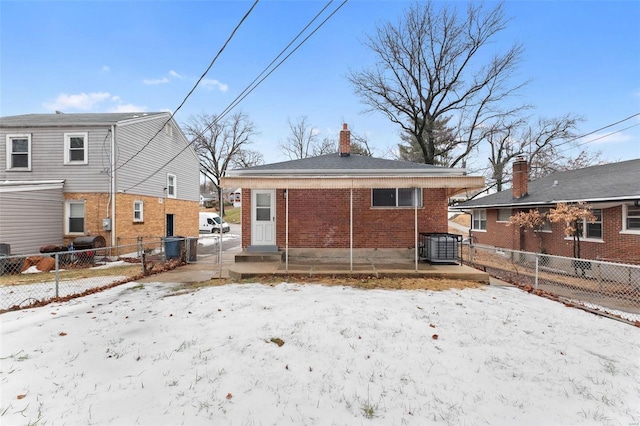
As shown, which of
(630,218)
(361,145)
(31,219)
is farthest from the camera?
(361,145)

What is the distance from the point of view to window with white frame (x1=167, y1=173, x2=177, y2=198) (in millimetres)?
17862

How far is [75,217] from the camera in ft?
→ 44.0

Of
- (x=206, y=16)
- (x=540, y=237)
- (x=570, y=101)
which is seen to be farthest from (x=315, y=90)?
(x=570, y=101)

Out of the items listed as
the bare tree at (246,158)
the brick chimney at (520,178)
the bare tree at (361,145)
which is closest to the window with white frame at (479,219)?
the brick chimney at (520,178)

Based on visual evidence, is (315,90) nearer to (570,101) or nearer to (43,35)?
(43,35)

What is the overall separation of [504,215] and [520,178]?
98.5 inches

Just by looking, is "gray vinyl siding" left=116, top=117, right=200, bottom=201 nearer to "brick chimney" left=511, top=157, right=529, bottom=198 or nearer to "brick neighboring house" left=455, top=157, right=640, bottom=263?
"brick chimney" left=511, top=157, right=529, bottom=198

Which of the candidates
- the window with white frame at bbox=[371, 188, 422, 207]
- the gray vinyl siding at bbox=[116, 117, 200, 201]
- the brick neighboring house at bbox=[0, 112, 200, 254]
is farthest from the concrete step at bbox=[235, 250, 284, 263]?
the gray vinyl siding at bbox=[116, 117, 200, 201]

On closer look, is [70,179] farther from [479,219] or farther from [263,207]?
[479,219]

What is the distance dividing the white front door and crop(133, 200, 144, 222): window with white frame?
8.91 meters

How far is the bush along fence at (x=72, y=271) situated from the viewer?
6.53m

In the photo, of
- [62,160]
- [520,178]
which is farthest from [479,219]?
[62,160]

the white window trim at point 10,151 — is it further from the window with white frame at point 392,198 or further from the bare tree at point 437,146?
the bare tree at point 437,146

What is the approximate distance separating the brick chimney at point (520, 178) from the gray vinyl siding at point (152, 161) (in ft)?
67.1
